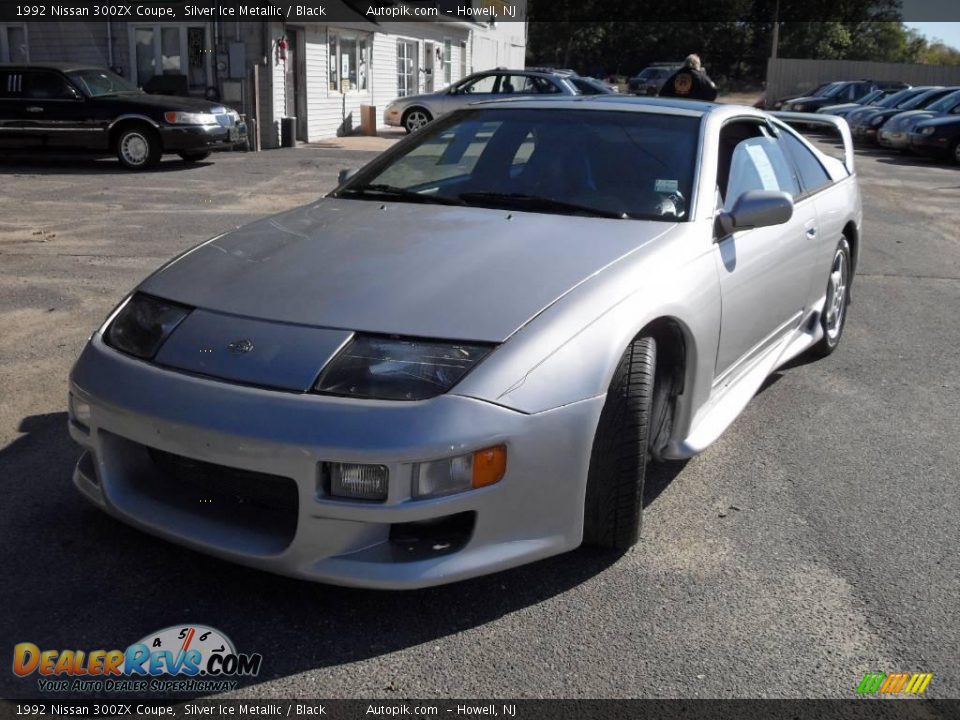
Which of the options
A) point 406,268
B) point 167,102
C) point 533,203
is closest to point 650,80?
point 167,102

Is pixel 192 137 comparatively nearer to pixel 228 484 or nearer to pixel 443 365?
pixel 228 484

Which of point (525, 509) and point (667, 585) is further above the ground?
point (525, 509)

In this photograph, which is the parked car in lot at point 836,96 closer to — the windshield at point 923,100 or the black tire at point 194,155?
the windshield at point 923,100

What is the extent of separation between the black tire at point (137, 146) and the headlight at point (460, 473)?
1360 cm

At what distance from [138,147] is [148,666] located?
44.6ft

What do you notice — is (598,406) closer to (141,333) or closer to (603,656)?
(603,656)

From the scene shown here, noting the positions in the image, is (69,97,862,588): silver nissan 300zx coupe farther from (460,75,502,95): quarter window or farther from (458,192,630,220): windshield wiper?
(460,75,502,95): quarter window

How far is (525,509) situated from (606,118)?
6.98 ft

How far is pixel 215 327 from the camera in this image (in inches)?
120

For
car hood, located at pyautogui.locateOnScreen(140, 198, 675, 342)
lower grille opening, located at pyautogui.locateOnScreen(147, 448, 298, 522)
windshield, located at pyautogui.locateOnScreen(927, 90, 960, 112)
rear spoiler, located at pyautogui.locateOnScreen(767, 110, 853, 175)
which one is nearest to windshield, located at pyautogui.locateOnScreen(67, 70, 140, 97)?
rear spoiler, located at pyautogui.locateOnScreen(767, 110, 853, 175)

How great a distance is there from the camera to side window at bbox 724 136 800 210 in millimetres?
4324

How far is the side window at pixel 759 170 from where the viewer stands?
4324 mm

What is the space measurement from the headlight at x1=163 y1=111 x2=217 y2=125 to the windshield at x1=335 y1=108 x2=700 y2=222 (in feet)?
36.9

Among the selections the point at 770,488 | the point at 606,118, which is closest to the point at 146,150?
the point at 606,118
